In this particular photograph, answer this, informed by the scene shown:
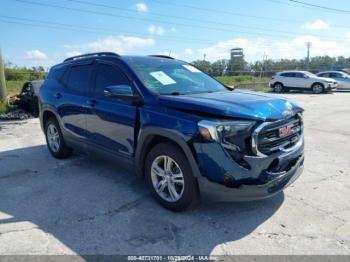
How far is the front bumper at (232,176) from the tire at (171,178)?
7.4 inches

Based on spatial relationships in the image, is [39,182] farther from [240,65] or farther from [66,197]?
[240,65]

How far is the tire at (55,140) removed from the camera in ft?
20.3

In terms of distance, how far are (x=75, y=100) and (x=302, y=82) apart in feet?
69.1

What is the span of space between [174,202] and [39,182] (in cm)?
241

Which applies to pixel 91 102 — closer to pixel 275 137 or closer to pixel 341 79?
pixel 275 137

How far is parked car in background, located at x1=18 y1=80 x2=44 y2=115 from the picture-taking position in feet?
40.6

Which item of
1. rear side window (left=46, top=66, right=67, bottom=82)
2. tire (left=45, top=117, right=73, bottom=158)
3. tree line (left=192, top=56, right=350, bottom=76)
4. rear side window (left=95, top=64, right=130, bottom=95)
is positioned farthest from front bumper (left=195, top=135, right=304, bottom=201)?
tree line (left=192, top=56, right=350, bottom=76)

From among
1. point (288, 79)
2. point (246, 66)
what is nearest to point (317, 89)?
point (288, 79)

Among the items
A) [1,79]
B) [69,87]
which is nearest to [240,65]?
[1,79]

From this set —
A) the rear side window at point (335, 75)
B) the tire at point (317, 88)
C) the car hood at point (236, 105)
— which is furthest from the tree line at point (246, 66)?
the car hood at point (236, 105)

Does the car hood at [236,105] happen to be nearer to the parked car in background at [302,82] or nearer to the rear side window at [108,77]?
the rear side window at [108,77]

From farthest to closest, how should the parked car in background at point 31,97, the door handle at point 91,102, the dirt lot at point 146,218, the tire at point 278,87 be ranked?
the tire at point 278,87 → the parked car in background at point 31,97 → the door handle at point 91,102 → the dirt lot at point 146,218

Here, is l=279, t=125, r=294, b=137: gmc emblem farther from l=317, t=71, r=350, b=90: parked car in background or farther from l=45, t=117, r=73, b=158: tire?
l=317, t=71, r=350, b=90: parked car in background

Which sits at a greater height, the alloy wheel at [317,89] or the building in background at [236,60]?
the building in background at [236,60]
